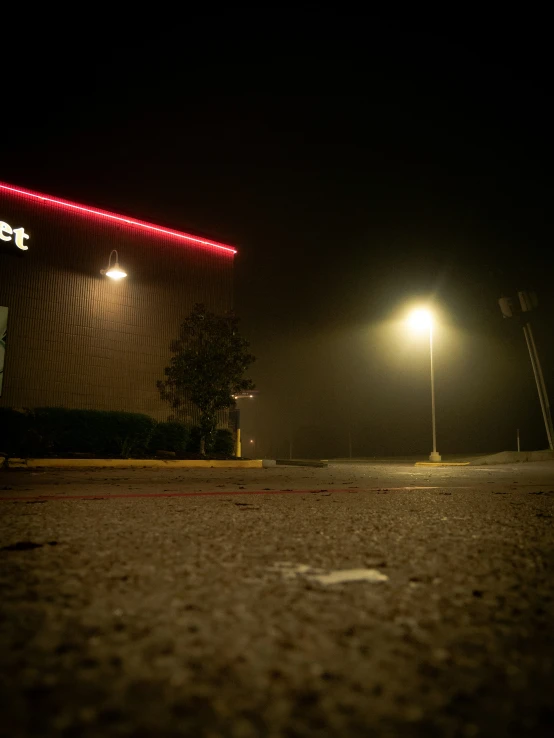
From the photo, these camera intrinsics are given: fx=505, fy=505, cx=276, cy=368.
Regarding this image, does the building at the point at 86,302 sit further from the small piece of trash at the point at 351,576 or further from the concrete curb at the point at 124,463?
the small piece of trash at the point at 351,576

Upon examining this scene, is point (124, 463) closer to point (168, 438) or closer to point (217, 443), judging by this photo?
Answer: point (168, 438)

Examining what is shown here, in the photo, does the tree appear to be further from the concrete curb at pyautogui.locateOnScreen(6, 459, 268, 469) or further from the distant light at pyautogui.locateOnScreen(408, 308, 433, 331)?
the distant light at pyautogui.locateOnScreen(408, 308, 433, 331)

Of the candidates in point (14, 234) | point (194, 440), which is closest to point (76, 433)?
point (194, 440)

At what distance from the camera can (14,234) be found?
17.8m

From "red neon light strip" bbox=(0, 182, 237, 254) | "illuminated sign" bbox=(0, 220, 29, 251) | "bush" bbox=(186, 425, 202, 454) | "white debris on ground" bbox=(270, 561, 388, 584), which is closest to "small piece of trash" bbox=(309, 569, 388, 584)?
"white debris on ground" bbox=(270, 561, 388, 584)

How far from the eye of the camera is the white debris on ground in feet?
5.75

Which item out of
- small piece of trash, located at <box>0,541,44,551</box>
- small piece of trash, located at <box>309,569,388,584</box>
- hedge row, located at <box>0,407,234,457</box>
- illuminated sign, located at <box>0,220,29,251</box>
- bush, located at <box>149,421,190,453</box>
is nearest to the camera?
small piece of trash, located at <box>309,569,388,584</box>

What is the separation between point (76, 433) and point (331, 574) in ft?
46.9

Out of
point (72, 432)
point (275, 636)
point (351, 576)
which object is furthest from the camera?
point (72, 432)

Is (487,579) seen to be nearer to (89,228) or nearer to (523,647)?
(523,647)

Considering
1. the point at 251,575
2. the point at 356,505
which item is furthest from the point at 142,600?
the point at 356,505

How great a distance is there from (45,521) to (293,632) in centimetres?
251

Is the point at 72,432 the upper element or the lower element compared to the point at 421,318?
lower

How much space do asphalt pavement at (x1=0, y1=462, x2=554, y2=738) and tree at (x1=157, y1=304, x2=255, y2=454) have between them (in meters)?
16.6
